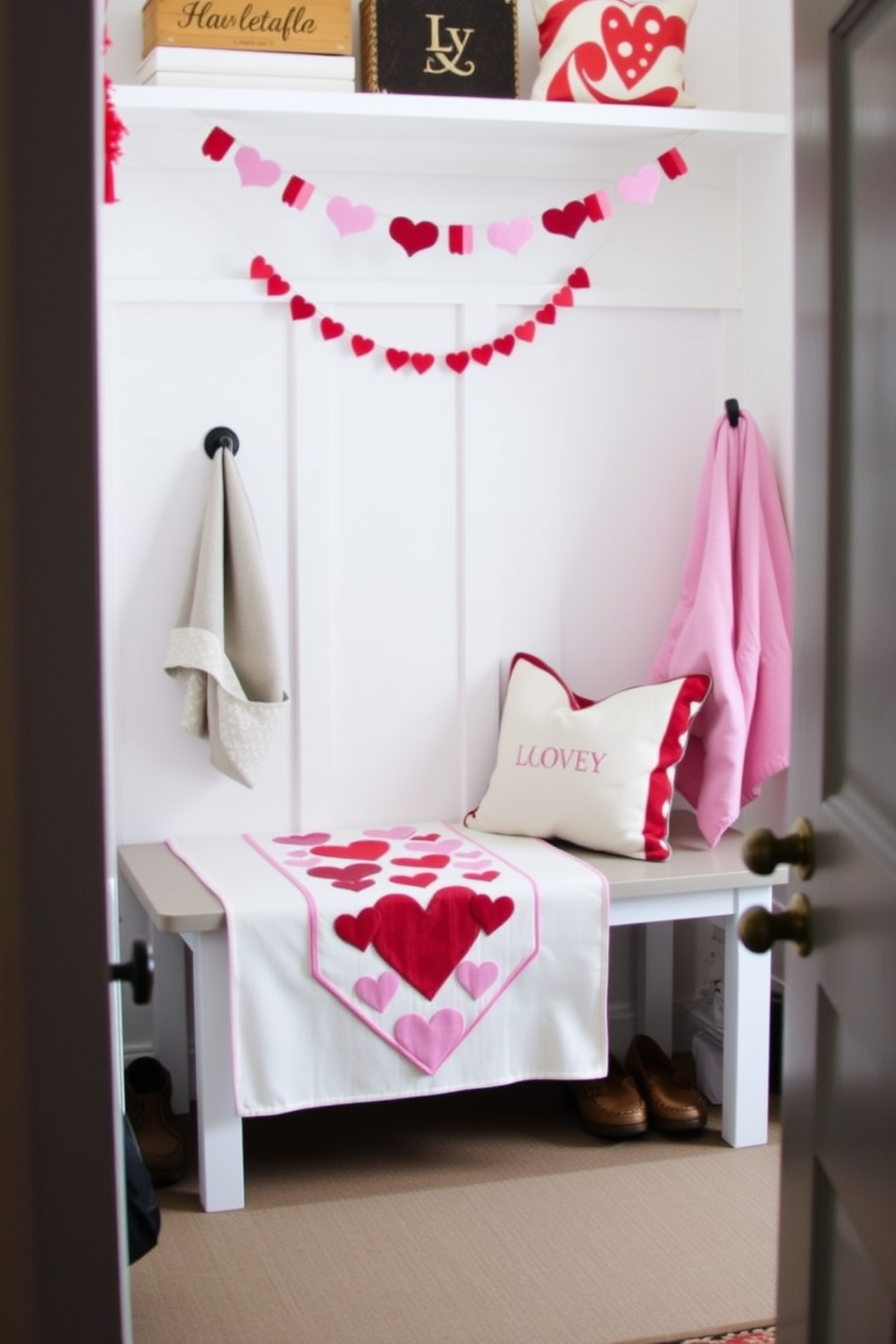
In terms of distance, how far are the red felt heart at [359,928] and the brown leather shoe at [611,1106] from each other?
62 centimetres

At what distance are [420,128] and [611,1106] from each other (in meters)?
1.96

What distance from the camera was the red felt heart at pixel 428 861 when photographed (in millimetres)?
3023

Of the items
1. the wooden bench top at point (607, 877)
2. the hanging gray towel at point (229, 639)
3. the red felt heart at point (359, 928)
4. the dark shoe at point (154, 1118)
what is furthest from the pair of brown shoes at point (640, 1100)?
the hanging gray towel at point (229, 639)

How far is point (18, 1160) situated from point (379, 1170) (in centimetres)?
206

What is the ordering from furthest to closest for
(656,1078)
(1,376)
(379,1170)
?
(656,1078)
(379,1170)
(1,376)

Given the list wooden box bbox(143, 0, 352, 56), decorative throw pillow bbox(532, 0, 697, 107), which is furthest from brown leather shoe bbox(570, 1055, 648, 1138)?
wooden box bbox(143, 0, 352, 56)

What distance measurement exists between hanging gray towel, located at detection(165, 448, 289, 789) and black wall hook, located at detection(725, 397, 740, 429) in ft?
3.40

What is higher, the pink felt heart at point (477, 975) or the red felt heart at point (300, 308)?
the red felt heart at point (300, 308)

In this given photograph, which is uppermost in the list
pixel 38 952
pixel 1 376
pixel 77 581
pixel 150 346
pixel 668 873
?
pixel 150 346

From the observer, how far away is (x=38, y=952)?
985 millimetres

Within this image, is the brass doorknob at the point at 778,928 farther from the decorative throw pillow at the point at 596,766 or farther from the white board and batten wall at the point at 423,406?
the white board and batten wall at the point at 423,406

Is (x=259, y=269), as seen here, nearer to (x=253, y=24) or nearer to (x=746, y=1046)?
(x=253, y=24)

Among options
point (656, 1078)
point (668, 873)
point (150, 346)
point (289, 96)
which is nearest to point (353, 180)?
point (289, 96)

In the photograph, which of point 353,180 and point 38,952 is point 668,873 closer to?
point 353,180
